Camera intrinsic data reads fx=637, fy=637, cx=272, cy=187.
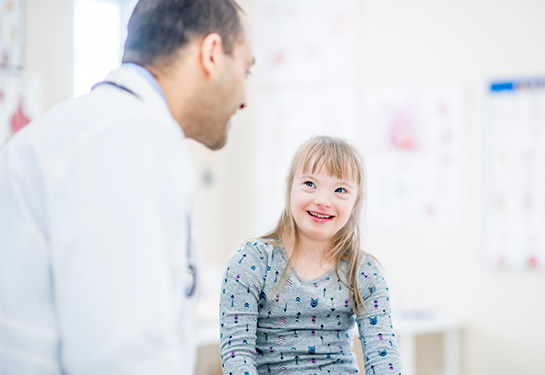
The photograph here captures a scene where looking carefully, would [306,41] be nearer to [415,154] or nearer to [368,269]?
[415,154]

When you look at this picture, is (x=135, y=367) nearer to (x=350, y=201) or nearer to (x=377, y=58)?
(x=350, y=201)

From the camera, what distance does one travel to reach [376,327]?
4.81ft

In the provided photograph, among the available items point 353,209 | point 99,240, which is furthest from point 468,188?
point 99,240

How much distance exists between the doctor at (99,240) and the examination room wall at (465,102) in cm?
280

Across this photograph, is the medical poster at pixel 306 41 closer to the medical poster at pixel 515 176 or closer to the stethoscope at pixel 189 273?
Result: the medical poster at pixel 515 176

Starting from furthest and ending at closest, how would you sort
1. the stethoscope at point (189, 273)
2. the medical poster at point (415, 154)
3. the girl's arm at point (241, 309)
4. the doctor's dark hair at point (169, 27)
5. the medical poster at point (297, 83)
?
the medical poster at point (297, 83) < the medical poster at point (415, 154) < the girl's arm at point (241, 309) < the doctor's dark hair at point (169, 27) < the stethoscope at point (189, 273)

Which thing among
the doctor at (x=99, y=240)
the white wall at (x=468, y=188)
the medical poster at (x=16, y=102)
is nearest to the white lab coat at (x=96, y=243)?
the doctor at (x=99, y=240)

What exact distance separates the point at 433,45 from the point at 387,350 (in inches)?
112

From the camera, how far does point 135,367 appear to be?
80 cm

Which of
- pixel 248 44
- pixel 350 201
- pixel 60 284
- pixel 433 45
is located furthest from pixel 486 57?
pixel 60 284

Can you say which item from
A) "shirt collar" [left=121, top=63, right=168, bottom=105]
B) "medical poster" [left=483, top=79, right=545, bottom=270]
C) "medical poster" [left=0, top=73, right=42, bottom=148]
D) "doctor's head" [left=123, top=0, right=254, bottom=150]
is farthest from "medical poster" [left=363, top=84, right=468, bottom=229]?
"shirt collar" [left=121, top=63, right=168, bottom=105]

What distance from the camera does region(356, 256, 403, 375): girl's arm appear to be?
143 cm

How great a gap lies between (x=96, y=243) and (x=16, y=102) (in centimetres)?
284

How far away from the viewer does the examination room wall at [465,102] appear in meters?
3.60
